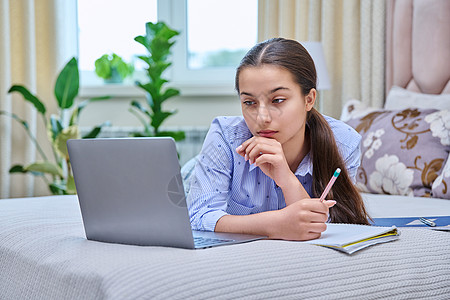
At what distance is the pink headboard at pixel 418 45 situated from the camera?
2543mm

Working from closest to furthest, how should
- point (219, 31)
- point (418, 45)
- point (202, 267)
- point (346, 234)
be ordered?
point (202, 267)
point (346, 234)
point (418, 45)
point (219, 31)

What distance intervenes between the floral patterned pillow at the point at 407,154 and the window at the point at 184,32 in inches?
61.8

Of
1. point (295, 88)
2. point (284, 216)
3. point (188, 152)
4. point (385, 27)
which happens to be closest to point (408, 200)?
point (295, 88)

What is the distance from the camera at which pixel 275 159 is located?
1.24m

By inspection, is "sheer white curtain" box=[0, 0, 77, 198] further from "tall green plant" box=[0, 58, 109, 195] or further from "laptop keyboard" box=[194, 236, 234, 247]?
"laptop keyboard" box=[194, 236, 234, 247]

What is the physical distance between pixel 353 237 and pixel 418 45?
1.79 m

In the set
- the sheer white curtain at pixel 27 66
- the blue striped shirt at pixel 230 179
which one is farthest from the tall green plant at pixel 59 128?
the blue striped shirt at pixel 230 179

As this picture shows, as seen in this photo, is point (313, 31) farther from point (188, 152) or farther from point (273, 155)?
point (273, 155)

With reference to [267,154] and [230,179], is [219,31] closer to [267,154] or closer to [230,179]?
[230,179]

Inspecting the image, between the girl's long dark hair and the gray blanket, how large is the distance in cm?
20

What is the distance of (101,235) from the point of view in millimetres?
1104

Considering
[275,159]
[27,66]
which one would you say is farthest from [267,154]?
[27,66]

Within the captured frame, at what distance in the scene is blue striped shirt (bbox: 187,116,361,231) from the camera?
1.34 meters

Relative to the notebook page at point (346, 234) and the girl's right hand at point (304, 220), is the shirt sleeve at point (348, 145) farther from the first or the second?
the girl's right hand at point (304, 220)
